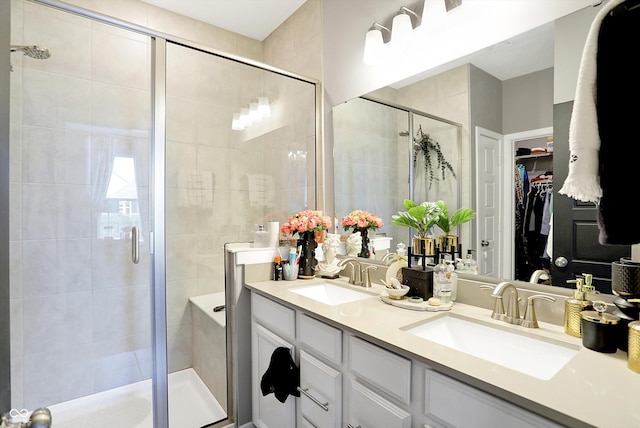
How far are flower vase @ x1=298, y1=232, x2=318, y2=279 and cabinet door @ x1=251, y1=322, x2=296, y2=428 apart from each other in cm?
41

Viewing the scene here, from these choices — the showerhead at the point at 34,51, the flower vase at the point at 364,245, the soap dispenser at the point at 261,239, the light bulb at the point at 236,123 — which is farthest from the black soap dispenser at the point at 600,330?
the showerhead at the point at 34,51

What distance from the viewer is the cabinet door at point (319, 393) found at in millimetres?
1180

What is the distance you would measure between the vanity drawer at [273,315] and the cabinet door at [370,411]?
0.41 m

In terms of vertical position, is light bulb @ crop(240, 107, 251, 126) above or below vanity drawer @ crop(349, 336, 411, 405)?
above

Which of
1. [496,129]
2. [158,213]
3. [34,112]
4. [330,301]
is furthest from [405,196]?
[34,112]

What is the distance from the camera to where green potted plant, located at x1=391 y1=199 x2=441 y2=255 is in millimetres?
1488

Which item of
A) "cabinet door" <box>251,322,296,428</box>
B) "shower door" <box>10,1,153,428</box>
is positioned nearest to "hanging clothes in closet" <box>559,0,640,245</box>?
"cabinet door" <box>251,322,296,428</box>

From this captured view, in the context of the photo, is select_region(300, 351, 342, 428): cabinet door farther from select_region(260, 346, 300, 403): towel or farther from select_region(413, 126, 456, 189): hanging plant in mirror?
select_region(413, 126, 456, 189): hanging plant in mirror

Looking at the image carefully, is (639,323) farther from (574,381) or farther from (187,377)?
(187,377)

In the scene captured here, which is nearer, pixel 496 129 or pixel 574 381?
pixel 574 381

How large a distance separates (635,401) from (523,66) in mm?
1124

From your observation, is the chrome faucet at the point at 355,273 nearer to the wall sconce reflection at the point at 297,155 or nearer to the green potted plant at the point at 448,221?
the green potted plant at the point at 448,221

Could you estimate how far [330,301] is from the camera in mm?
1818

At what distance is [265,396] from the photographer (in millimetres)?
1673
